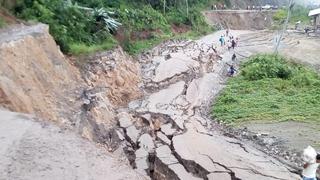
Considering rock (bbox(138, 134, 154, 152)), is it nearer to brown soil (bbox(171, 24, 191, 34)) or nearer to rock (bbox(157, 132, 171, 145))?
rock (bbox(157, 132, 171, 145))

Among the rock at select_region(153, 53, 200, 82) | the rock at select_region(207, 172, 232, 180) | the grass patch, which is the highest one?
the grass patch

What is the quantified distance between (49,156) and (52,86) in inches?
199

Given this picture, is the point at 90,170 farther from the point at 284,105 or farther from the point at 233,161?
the point at 284,105

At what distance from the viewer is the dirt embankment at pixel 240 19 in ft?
140

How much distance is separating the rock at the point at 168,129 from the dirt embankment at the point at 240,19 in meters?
29.5

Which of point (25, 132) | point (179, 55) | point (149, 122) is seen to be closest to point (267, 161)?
point (149, 122)

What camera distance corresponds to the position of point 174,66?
19656mm

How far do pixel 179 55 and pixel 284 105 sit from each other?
7880 mm

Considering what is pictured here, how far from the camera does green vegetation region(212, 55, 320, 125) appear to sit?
14336 mm

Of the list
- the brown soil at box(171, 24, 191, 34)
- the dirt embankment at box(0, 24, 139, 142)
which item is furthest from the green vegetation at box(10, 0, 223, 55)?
the dirt embankment at box(0, 24, 139, 142)

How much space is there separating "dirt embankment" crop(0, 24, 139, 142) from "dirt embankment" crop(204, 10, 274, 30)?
27979 millimetres

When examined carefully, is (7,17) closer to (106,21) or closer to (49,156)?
(106,21)

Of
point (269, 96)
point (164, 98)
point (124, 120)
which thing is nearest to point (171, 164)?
point (124, 120)

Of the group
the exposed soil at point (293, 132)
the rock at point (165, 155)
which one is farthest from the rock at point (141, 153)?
the exposed soil at point (293, 132)
